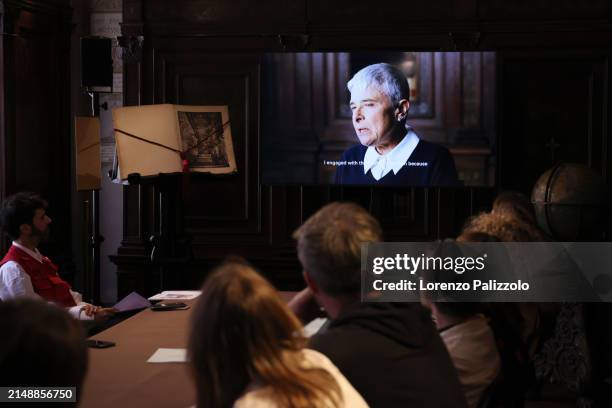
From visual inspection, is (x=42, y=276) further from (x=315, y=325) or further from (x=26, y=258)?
(x=315, y=325)

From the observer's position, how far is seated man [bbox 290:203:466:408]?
6.70ft

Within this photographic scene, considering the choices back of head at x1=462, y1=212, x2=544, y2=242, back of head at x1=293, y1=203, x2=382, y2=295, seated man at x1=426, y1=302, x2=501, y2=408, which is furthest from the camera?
back of head at x1=462, y1=212, x2=544, y2=242

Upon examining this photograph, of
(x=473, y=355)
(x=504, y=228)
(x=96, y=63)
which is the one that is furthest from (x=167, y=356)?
(x=96, y=63)

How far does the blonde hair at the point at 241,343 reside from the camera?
1596 mm

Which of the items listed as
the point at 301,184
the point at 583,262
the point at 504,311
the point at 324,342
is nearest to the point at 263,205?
the point at 301,184

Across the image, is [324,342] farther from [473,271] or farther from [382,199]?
[382,199]

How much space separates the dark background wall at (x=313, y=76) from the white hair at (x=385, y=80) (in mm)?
254

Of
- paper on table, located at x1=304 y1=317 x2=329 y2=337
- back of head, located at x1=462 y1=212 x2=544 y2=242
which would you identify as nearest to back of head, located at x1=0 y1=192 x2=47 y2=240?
paper on table, located at x1=304 y1=317 x2=329 y2=337

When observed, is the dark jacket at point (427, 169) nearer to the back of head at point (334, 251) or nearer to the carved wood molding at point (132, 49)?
the carved wood molding at point (132, 49)

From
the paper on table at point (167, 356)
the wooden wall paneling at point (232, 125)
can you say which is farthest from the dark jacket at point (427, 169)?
the paper on table at point (167, 356)

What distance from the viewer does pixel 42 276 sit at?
15.4 feet

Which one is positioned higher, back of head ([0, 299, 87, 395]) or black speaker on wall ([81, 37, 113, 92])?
black speaker on wall ([81, 37, 113, 92])

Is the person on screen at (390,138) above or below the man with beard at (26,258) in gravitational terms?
above

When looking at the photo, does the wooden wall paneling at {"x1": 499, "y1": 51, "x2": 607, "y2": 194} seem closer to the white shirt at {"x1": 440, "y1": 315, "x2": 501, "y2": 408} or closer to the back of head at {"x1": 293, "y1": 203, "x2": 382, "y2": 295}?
the white shirt at {"x1": 440, "y1": 315, "x2": 501, "y2": 408}
